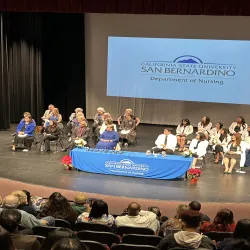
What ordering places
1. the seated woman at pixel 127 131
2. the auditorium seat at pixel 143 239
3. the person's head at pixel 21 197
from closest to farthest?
the auditorium seat at pixel 143 239, the person's head at pixel 21 197, the seated woman at pixel 127 131

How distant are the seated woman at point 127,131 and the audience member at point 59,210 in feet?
21.2

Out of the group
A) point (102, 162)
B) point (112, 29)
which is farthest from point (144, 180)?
point (112, 29)

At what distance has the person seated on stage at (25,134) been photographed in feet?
35.4

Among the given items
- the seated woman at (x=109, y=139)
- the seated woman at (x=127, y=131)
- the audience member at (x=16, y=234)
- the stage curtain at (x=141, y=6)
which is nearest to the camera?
the audience member at (x=16, y=234)

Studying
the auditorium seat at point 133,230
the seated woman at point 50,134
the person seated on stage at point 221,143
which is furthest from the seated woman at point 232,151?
the auditorium seat at point 133,230

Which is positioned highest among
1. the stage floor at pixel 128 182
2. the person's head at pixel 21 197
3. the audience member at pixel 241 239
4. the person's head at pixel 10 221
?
the person's head at pixel 10 221

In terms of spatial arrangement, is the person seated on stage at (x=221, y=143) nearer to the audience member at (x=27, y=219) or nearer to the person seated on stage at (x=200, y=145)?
the person seated on stage at (x=200, y=145)

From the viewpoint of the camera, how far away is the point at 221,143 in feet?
33.3

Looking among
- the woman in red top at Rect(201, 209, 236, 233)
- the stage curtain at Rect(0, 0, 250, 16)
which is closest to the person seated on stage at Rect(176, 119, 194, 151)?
the stage curtain at Rect(0, 0, 250, 16)

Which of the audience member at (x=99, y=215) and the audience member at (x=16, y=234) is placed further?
the audience member at (x=99, y=215)

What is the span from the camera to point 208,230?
4832 mm

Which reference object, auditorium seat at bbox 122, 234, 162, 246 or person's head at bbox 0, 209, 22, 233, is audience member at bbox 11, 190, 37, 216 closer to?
auditorium seat at bbox 122, 234, 162, 246

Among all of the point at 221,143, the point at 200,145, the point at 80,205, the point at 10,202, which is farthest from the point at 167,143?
the point at 10,202

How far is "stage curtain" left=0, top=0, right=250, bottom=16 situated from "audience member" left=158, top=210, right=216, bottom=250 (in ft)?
14.3
